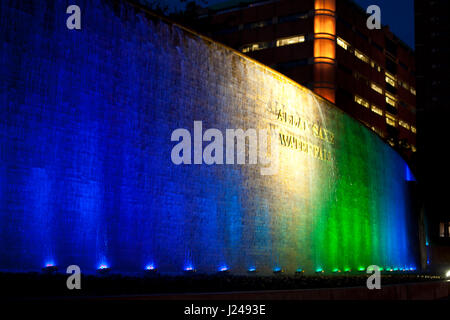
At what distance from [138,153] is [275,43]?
141 ft

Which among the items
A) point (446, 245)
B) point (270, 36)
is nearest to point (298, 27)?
point (270, 36)

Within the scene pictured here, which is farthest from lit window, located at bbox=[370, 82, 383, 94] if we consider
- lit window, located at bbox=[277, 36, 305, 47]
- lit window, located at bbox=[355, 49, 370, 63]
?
lit window, located at bbox=[277, 36, 305, 47]

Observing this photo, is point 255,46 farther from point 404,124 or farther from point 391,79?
point 404,124

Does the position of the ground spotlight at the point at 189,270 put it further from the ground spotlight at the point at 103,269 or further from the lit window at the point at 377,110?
the lit window at the point at 377,110

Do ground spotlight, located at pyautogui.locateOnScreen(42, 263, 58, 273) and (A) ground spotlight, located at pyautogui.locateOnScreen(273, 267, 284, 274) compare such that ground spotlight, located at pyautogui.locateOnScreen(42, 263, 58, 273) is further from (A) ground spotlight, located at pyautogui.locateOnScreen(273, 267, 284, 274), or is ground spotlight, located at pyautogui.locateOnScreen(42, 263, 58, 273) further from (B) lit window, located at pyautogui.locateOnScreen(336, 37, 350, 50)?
(B) lit window, located at pyautogui.locateOnScreen(336, 37, 350, 50)

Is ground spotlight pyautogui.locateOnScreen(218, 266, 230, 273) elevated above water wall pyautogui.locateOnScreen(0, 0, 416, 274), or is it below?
below

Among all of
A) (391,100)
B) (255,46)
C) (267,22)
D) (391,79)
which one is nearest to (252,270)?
(255,46)

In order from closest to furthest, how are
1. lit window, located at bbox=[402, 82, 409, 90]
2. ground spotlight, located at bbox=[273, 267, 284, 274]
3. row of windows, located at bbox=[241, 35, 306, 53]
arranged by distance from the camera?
ground spotlight, located at bbox=[273, 267, 284, 274] → row of windows, located at bbox=[241, 35, 306, 53] → lit window, located at bbox=[402, 82, 409, 90]

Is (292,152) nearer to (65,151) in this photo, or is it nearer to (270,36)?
(65,151)

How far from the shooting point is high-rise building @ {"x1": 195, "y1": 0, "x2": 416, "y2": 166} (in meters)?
52.6

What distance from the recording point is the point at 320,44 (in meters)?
52.6

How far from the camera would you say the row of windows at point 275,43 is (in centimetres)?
5364

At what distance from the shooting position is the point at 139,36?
14.4 metres

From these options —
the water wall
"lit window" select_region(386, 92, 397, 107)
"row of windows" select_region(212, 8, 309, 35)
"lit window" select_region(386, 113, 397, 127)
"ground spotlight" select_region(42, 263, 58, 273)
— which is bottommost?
"ground spotlight" select_region(42, 263, 58, 273)
